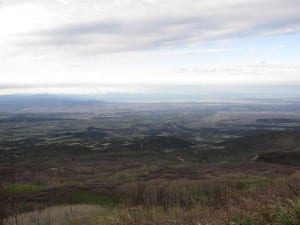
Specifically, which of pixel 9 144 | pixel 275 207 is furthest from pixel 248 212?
pixel 9 144

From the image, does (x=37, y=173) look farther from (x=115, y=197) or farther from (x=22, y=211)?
(x=22, y=211)

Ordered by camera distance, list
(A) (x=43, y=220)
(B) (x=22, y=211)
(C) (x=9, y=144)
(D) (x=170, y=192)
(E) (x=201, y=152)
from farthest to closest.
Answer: (C) (x=9, y=144)
(E) (x=201, y=152)
(D) (x=170, y=192)
(B) (x=22, y=211)
(A) (x=43, y=220)

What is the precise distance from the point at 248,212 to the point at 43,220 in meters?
18.2

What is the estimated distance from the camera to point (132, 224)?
961 centimetres

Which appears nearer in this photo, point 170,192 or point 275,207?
point 275,207

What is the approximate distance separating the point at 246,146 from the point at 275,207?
8788 cm

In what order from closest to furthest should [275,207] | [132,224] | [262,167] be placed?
[275,207], [132,224], [262,167]

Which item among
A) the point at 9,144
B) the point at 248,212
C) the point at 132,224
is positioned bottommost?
the point at 9,144

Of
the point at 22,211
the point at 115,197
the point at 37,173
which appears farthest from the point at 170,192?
the point at 37,173

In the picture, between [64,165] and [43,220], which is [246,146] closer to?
[64,165]

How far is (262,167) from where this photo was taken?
5812 cm

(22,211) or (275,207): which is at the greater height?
(275,207)

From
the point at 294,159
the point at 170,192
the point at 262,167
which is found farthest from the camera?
the point at 294,159

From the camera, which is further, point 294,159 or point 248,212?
point 294,159
